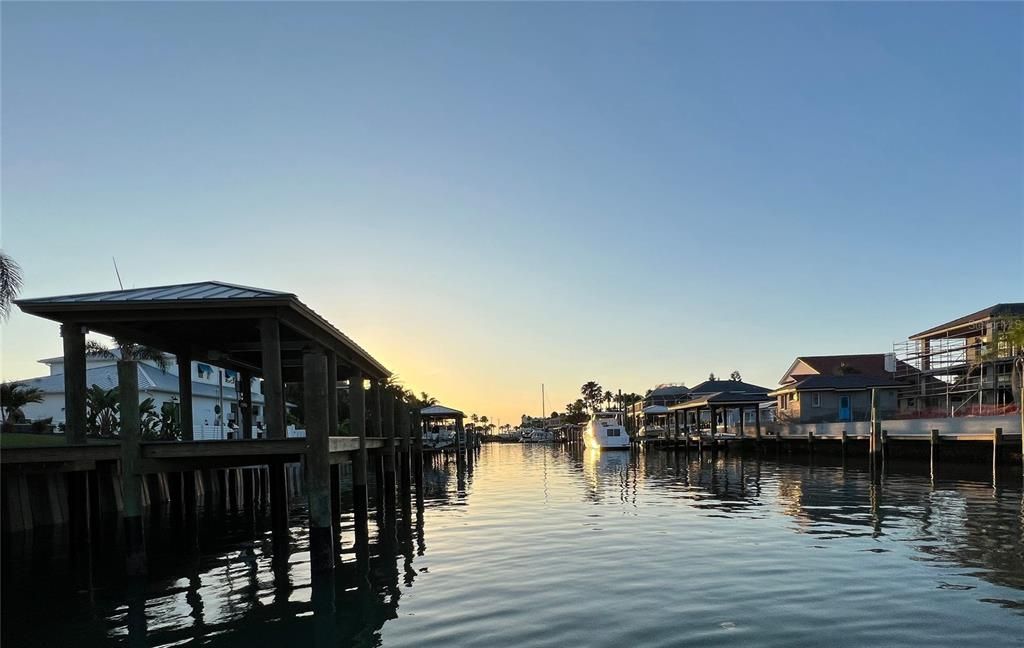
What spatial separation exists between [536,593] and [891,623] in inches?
206

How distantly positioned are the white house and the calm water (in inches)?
1108

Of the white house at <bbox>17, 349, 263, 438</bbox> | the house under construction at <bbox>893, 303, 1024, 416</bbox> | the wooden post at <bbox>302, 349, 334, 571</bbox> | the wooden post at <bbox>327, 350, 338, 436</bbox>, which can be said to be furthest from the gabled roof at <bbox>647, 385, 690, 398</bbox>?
the wooden post at <bbox>302, 349, 334, 571</bbox>

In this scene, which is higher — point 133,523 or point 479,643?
point 133,523

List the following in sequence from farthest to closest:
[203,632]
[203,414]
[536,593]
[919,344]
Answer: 1. [919,344]
2. [203,414]
3. [536,593]
4. [203,632]

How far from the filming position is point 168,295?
1647cm

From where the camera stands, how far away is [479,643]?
A: 1019 cm

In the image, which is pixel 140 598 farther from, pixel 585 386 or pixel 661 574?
pixel 585 386

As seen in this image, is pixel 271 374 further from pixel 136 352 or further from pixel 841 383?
pixel 841 383

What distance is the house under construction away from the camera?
48.3 meters

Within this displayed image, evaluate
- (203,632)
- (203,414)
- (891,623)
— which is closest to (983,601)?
(891,623)

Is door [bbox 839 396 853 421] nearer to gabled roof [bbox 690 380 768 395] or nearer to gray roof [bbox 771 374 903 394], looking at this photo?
gray roof [bbox 771 374 903 394]

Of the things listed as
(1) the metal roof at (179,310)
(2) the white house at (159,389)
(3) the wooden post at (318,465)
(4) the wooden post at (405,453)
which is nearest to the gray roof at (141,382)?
(2) the white house at (159,389)

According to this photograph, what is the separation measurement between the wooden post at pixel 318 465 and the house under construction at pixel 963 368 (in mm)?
40581

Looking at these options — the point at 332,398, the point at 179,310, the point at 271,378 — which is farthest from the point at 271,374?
the point at 332,398
